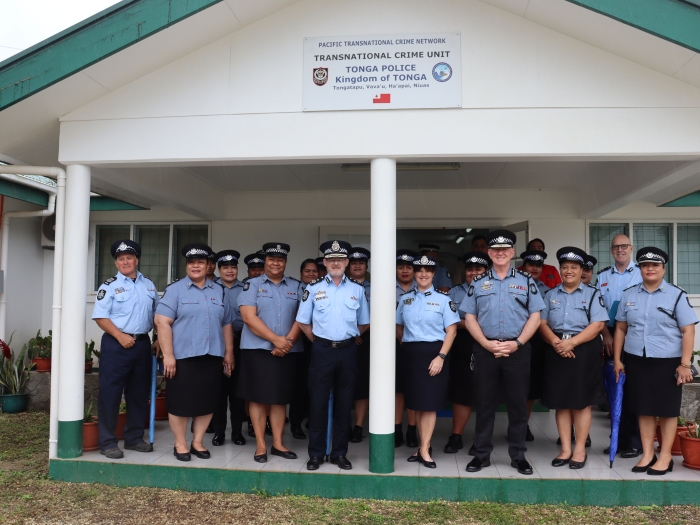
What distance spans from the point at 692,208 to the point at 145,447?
7031 millimetres

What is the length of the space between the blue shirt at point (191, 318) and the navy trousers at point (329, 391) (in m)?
0.86

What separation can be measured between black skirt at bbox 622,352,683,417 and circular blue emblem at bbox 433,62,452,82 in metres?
2.53

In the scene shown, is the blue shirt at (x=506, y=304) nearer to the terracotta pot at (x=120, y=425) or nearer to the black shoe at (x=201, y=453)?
the black shoe at (x=201, y=453)

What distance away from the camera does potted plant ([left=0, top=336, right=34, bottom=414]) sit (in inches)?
269

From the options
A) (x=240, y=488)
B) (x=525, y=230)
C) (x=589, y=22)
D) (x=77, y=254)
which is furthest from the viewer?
(x=525, y=230)

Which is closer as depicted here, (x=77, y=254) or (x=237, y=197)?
(x=77, y=254)

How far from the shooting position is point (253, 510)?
3938mm

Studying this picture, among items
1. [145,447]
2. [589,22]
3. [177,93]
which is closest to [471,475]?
[145,447]

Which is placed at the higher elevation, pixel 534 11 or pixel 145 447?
pixel 534 11

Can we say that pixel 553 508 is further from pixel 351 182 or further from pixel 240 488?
pixel 351 182

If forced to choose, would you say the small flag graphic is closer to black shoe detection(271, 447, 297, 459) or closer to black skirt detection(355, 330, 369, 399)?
black skirt detection(355, 330, 369, 399)

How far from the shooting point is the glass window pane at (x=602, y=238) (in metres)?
7.51

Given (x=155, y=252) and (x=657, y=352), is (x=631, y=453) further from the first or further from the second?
(x=155, y=252)

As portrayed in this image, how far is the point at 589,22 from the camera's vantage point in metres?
3.96
